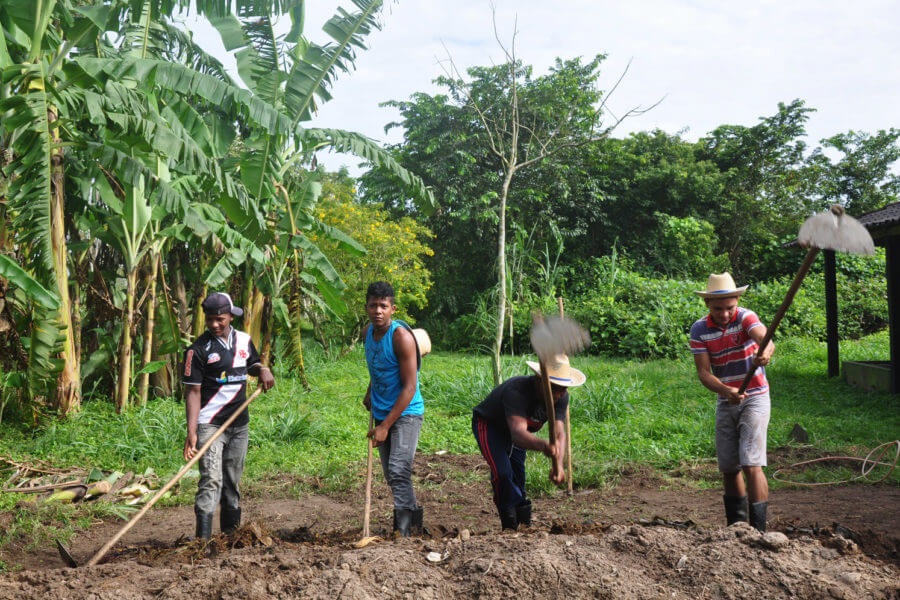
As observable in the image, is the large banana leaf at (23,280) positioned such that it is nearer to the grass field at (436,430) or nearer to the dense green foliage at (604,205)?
the grass field at (436,430)

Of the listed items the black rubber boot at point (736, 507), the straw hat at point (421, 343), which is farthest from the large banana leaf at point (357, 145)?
the black rubber boot at point (736, 507)

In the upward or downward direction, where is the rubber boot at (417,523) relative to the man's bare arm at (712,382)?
downward

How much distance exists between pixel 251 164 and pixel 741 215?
15037 mm

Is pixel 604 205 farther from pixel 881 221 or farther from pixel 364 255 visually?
pixel 881 221

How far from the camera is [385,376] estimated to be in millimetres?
4098

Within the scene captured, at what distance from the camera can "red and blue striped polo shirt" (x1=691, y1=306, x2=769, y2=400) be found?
407cm

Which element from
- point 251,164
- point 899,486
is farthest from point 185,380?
point 899,486

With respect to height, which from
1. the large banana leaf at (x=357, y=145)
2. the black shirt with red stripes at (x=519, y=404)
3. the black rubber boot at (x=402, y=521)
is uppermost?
the large banana leaf at (x=357, y=145)

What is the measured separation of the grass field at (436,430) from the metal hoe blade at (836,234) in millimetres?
3101

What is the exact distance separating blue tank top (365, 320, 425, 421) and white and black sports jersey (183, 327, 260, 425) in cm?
86

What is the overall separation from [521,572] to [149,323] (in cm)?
616

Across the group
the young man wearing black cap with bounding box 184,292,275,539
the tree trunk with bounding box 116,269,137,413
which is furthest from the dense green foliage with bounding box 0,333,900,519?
the young man wearing black cap with bounding box 184,292,275,539

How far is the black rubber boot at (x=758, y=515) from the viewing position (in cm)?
395

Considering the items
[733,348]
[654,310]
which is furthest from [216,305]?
[654,310]
